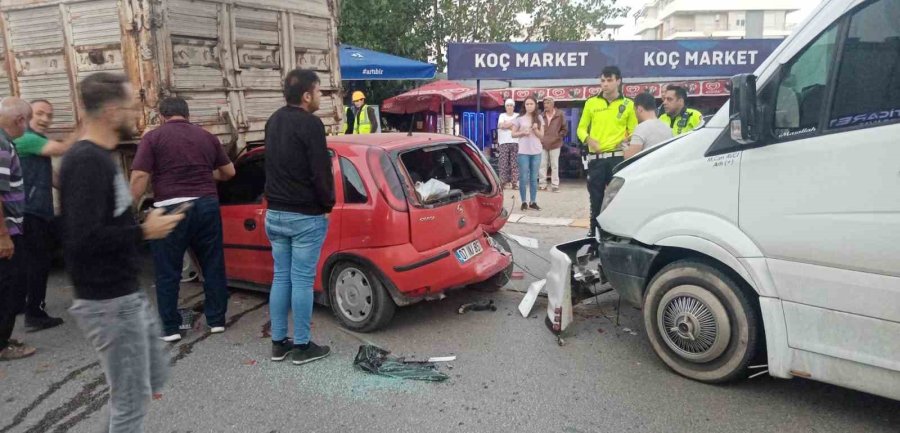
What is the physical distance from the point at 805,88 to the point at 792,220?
697mm

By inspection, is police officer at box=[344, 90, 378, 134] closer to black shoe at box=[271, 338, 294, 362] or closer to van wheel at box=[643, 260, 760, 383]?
black shoe at box=[271, 338, 294, 362]

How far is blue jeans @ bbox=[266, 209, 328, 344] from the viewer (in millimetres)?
3945

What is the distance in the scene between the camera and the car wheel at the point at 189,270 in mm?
6180

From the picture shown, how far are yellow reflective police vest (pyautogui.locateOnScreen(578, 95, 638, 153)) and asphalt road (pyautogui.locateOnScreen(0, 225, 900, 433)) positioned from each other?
2.26 metres

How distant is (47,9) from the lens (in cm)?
553

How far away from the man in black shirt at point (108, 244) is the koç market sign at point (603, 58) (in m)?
9.40

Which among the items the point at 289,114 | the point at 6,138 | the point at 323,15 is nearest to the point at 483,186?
the point at 289,114

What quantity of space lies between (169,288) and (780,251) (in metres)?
4.03

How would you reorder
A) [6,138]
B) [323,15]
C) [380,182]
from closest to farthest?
[6,138], [380,182], [323,15]

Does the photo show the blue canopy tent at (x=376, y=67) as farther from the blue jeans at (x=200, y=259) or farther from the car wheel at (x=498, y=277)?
the blue jeans at (x=200, y=259)

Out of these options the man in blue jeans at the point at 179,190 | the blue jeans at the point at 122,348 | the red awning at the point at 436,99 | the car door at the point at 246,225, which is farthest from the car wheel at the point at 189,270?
the red awning at the point at 436,99

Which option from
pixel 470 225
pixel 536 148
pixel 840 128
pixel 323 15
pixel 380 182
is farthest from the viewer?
pixel 536 148

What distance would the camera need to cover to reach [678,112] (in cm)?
614

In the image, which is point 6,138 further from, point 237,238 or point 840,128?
point 840,128
